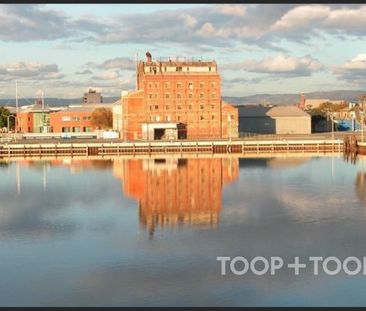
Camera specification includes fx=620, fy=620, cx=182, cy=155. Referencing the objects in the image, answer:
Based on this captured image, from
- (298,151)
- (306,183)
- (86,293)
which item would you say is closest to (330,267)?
(86,293)

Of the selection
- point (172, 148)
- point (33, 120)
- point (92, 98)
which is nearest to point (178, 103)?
point (172, 148)

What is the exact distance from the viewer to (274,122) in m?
76.9

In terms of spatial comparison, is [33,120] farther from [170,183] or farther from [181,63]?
[170,183]

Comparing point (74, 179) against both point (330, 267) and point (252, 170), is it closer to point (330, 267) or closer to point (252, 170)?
point (252, 170)

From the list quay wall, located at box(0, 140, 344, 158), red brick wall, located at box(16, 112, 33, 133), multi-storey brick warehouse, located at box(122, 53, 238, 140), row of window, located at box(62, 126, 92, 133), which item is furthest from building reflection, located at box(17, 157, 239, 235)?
red brick wall, located at box(16, 112, 33, 133)

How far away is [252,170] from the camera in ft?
135

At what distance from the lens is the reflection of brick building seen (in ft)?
74.1

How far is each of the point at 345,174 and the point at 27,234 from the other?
77.0 feet

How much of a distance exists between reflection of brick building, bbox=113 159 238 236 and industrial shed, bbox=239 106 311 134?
27630mm

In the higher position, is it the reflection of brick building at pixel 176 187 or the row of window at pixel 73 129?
the row of window at pixel 73 129

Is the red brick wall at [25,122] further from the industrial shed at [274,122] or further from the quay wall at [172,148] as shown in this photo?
the industrial shed at [274,122]

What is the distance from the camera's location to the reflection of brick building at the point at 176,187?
74.1 feet

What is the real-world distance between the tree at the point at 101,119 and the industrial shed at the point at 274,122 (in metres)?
18.5

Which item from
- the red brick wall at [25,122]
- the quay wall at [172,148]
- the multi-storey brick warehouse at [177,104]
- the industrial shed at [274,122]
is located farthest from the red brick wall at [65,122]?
the quay wall at [172,148]
